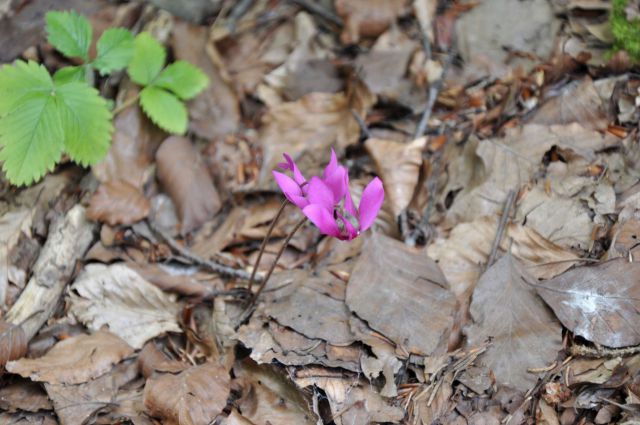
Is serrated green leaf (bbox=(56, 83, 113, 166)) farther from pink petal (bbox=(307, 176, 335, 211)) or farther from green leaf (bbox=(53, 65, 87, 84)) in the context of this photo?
pink petal (bbox=(307, 176, 335, 211))

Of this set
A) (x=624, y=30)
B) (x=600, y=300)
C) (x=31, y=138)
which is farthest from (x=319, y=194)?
(x=624, y=30)

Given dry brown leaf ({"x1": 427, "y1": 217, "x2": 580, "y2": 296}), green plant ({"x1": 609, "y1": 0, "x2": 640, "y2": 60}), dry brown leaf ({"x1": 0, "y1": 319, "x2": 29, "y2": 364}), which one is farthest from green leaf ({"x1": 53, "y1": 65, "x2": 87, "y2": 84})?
green plant ({"x1": 609, "y1": 0, "x2": 640, "y2": 60})

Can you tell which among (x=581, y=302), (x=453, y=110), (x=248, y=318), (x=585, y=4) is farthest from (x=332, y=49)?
(x=581, y=302)

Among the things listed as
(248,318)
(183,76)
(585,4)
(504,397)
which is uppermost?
(183,76)

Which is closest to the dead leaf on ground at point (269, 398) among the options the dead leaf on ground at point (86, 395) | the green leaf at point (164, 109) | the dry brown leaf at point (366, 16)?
the dead leaf on ground at point (86, 395)

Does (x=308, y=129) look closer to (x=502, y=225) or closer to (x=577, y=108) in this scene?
(x=502, y=225)

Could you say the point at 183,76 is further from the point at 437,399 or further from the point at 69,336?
the point at 437,399

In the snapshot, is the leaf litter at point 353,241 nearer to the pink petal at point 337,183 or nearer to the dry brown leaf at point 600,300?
the dry brown leaf at point 600,300
